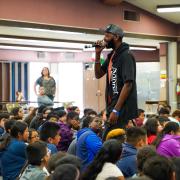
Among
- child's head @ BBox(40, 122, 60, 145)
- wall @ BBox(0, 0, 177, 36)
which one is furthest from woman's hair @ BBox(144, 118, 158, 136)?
wall @ BBox(0, 0, 177, 36)

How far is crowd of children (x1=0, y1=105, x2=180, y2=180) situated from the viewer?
2373 millimetres

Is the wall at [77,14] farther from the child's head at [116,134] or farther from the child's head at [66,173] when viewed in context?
the child's head at [66,173]

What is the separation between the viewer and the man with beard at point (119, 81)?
3252 mm

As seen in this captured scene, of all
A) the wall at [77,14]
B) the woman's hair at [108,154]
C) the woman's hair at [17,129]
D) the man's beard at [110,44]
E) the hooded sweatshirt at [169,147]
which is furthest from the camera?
the wall at [77,14]

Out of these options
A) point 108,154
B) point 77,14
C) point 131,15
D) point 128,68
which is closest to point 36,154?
point 108,154

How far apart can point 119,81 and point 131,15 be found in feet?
19.6

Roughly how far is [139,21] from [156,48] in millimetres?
4608

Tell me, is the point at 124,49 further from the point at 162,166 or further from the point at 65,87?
the point at 65,87

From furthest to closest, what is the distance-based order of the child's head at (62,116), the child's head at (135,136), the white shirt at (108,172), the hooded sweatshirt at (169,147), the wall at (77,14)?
the wall at (77,14), the child's head at (62,116), the hooded sweatshirt at (169,147), the child's head at (135,136), the white shirt at (108,172)

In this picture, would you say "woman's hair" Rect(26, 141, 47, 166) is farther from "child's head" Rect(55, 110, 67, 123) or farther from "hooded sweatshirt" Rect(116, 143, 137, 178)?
"child's head" Rect(55, 110, 67, 123)

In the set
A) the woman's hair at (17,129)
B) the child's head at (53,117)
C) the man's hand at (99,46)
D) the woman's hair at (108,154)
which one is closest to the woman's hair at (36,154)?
the woman's hair at (108,154)

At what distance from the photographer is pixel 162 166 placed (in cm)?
231

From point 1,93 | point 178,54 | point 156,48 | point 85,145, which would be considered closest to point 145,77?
point 156,48

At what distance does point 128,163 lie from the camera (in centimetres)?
343
